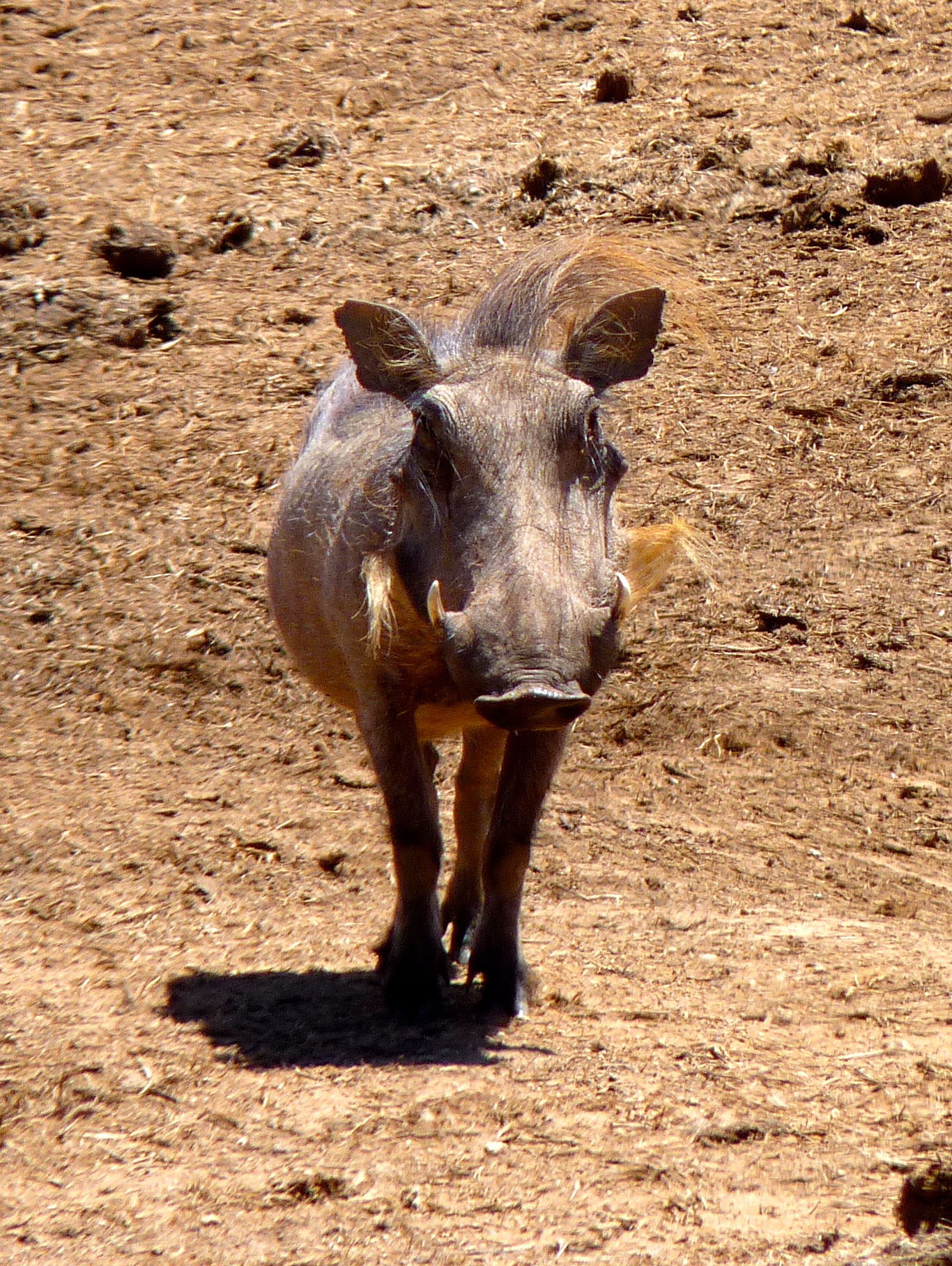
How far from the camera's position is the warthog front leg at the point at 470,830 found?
4742mm

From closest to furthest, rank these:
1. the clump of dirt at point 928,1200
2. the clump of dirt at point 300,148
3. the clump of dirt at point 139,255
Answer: the clump of dirt at point 928,1200 → the clump of dirt at point 139,255 → the clump of dirt at point 300,148

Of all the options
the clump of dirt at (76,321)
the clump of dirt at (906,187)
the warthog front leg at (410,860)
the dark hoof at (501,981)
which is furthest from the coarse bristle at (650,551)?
the clump of dirt at (906,187)

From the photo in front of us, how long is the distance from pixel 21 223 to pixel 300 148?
1599 mm

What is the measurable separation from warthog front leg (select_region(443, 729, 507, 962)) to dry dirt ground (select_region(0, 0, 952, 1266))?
27cm

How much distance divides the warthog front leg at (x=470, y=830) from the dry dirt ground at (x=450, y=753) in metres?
0.27

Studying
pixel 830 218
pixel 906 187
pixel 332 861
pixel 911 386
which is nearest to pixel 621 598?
pixel 332 861

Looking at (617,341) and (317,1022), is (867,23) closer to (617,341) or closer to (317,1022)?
(617,341)

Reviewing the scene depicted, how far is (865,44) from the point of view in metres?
9.32

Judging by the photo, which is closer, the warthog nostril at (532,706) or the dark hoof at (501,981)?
the warthog nostril at (532,706)

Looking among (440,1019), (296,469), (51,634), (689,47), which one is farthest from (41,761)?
(689,47)

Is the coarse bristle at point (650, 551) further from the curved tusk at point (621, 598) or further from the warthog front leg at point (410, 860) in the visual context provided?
the warthog front leg at point (410, 860)

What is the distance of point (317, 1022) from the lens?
13.1 feet

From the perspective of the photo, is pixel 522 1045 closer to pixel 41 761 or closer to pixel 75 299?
pixel 41 761

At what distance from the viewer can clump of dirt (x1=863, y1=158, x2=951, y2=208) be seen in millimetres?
8164
